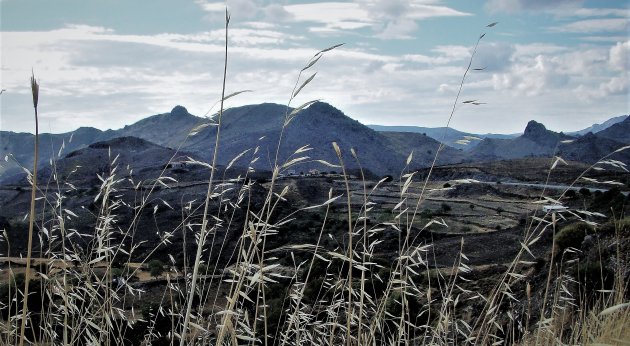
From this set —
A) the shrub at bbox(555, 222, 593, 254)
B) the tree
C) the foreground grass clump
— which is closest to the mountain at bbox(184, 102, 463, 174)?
the tree

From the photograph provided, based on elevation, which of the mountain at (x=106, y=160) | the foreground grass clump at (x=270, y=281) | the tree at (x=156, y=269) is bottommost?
the tree at (x=156, y=269)

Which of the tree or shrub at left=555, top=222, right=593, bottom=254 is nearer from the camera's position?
shrub at left=555, top=222, right=593, bottom=254

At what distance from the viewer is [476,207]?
50.8 metres

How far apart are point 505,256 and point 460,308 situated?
13.6m

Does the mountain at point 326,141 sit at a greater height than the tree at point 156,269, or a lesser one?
greater

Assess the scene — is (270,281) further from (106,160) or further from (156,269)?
(106,160)

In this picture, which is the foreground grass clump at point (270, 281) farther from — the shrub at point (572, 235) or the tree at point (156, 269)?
the tree at point (156, 269)

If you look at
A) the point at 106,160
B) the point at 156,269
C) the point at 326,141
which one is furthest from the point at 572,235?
the point at 326,141

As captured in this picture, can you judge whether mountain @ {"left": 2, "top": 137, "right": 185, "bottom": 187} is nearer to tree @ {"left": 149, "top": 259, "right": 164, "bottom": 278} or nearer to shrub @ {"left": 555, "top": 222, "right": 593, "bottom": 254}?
tree @ {"left": 149, "top": 259, "right": 164, "bottom": 278}

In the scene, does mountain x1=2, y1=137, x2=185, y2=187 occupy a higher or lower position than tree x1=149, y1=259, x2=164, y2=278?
higher

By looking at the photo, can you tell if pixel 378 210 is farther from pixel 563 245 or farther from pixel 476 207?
pixel 563 245

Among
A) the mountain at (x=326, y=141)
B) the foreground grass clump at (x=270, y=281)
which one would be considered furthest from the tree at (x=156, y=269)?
the mountain at (x=326, y=141)

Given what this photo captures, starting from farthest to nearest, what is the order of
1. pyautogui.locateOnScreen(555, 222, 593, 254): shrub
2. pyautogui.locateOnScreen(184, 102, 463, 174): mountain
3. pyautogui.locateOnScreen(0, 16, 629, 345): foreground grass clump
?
pyautogui.locateOnScreen(184, 102, 463, 174): mountain
pyautogui.locateOnScreen(555, 222, 593, 254): shrub
pyautogui.locateOnScreen(0, 16, 629, 345): foreground grass clump

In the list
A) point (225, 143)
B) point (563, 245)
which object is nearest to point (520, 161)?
point (563, 245)
